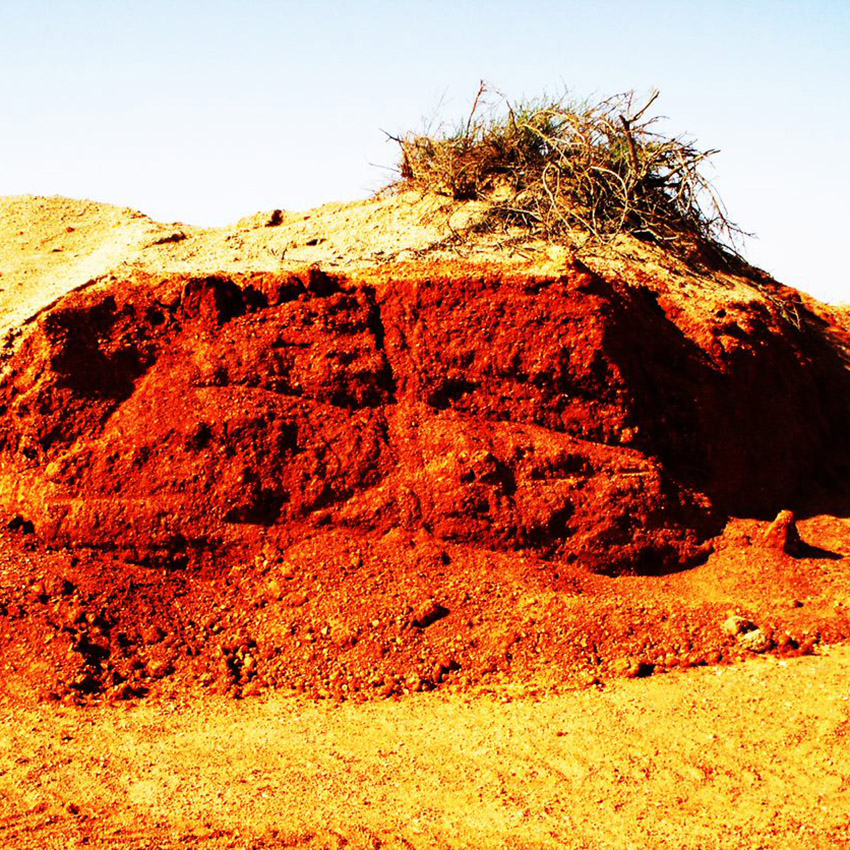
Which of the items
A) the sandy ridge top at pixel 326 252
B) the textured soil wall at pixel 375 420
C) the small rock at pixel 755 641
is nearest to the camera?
the small rock at pixel 755 641

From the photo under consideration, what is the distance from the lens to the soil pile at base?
6359 mm

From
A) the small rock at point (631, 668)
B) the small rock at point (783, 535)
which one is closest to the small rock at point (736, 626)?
the small rock at point (631, 668)

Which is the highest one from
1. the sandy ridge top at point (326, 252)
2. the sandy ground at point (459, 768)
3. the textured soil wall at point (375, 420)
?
the sandy ridge top at point (326, 252)

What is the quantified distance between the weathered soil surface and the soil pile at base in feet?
0.06

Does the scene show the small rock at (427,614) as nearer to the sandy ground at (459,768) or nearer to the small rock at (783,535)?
the sandy ground at (459,768)

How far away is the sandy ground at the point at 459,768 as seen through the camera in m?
4.68

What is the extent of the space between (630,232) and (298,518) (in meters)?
3.80

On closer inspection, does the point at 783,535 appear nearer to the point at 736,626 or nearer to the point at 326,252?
the point at 736,626

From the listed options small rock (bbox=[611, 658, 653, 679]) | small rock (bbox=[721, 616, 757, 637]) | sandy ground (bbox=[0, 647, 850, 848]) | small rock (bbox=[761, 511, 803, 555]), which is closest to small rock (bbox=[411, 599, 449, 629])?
sandy ground (bbox=[0, 647, 850, 848])

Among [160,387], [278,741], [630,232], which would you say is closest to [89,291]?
[160,387]

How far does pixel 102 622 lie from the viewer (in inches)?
250

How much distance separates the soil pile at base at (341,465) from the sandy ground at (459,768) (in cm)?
45

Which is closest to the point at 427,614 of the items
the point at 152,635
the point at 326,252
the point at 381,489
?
the point at 381,489

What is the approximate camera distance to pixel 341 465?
22.8ft
